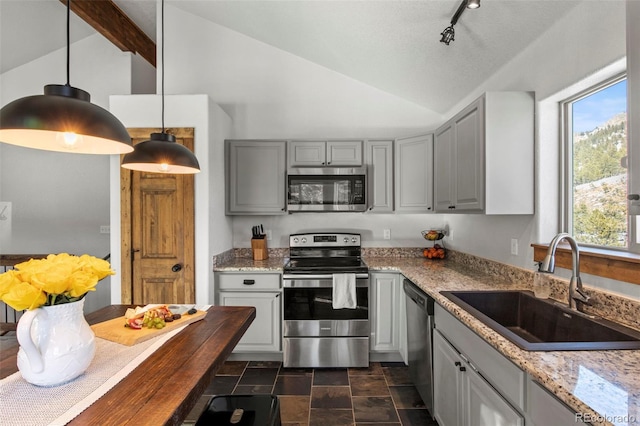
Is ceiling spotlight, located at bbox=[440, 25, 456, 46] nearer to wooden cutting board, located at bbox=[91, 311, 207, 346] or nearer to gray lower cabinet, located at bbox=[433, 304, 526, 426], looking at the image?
gray lower cabinet, located at bbox=[433, 304, 526, 426]

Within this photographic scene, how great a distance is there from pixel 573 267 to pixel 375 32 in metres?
2.06

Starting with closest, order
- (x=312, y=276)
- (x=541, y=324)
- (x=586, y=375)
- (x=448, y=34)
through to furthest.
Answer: (x=586, y=375) < (x=541, y=324) < (x=448, y=34) < (x=312, y=276)

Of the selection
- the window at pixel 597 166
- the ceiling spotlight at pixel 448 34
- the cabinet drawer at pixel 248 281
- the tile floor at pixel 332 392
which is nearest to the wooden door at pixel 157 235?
the cabinet drawer at pixel 248 281

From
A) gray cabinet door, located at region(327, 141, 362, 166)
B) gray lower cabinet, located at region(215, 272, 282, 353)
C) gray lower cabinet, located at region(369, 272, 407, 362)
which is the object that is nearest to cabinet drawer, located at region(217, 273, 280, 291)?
gray lower cabinet, located at region(215, 272, 282, 353)

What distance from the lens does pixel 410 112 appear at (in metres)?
3.46

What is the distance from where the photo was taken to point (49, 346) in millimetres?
939

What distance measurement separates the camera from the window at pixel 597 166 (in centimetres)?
155

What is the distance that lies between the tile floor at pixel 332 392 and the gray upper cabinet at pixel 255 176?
58.6 inches

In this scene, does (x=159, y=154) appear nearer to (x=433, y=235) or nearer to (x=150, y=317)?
(x=150, y=317)

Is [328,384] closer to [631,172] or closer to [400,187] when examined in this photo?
[400,187]

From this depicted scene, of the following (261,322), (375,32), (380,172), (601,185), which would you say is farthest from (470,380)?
(375,32)

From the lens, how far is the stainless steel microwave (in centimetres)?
310

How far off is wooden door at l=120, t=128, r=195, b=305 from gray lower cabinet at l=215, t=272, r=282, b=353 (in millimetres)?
294

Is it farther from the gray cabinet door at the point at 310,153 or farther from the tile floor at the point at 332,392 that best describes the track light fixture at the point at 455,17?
the tile floor at the point at 332,392
